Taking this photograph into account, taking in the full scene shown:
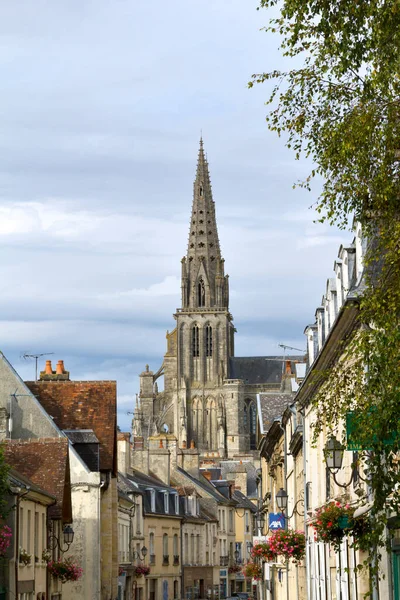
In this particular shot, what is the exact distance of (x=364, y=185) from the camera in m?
11.9

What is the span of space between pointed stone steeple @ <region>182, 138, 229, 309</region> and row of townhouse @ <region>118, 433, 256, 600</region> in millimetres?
83502

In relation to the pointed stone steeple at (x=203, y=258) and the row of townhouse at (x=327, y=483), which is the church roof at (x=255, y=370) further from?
the row of townhouse at (x=327, y=483)

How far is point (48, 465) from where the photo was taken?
32688 mm

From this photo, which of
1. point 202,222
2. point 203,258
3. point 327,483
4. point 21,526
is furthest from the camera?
point 202,222

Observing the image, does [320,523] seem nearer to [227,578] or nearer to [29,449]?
[29,449]

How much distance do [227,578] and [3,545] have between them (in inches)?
2585

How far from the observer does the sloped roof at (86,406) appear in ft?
131

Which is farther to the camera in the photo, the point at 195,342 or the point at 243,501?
the point at 195,342

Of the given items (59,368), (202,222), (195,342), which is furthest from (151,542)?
(202,222)

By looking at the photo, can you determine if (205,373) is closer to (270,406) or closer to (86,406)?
(270,406)

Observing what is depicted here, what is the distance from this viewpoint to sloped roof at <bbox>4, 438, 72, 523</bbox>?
3209 cm

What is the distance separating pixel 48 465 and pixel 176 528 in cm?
3842

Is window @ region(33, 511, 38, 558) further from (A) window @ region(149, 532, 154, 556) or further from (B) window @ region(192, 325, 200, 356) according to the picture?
(B) window @ region(192, 325, 200, 356)

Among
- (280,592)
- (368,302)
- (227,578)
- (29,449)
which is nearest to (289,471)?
(280,592)
